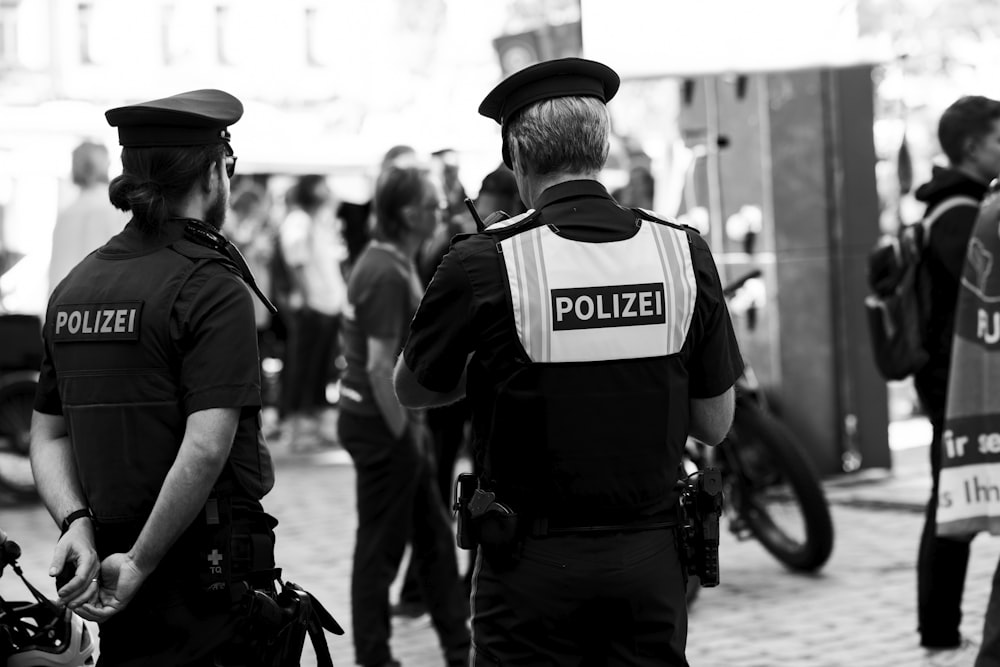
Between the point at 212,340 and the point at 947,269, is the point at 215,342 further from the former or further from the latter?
the point at 947,269

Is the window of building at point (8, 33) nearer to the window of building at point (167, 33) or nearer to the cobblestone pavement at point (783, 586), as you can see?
the window of building at point (167, 33)

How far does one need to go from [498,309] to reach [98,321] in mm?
823

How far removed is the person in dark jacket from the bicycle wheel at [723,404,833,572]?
142cm

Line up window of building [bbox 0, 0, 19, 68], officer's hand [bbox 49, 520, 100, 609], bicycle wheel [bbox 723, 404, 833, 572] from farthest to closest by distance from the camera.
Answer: window of building [bbox 0, 0, 19, 68], bicycle wheel [bbox 723, 404, 833, 572], officer's hand [bbox 49, 520, 100, 609]

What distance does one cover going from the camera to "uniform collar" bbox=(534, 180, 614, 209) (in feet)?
11.0

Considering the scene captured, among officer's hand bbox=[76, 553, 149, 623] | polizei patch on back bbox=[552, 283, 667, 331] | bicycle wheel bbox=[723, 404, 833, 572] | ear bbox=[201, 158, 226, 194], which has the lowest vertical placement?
bicycle wheel bbox=[723, 404, 833, 572]

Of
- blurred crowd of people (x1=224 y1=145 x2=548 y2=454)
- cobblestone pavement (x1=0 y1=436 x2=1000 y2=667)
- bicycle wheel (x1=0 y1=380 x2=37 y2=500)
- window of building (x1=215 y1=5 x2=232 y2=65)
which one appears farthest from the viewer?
window of building (x1=215 y1=5 x2=232 y2=65)

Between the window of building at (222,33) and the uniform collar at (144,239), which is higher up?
the window of building at (222,33)

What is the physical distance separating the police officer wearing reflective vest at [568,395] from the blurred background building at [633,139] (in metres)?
5.64

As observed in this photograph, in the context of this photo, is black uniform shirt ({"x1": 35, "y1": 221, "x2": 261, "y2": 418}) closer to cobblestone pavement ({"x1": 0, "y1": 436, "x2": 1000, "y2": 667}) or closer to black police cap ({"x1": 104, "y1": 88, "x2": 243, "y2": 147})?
black police cap ({"x1": 104, "y1": 88, "x2": 243, "y2": 147})

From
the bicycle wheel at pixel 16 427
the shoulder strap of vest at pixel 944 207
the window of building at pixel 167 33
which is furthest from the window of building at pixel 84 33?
the shoulder strap of vest at pixel 944 207

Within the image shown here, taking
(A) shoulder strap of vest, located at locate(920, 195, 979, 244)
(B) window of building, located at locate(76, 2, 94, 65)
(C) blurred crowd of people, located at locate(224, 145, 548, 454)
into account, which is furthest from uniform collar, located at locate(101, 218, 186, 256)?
(B) window of building, located at locate(76, 2, 94, 65)

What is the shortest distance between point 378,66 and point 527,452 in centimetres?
1290

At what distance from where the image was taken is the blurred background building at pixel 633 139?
30.4 ft
